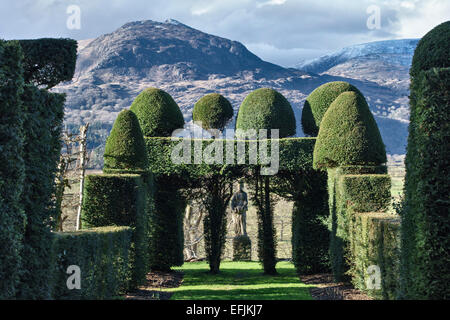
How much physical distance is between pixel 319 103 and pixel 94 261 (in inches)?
467

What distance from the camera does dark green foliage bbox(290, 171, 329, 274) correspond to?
17.0 meters

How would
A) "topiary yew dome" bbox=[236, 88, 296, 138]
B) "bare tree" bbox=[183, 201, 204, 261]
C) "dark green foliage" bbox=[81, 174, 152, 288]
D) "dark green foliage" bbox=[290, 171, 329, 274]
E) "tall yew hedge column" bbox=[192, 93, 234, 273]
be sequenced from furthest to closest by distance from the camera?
"bare tree" bbox=[183, 201, 204, 261] < "topiary yew dome" bbox=[236, 88, 296, 138] < "tall yew hedge column" bbox=[192, 93, 234, 273] < "dark green foliage" bbox=[290, 171, 329, 274] < "dark green foliage" bbox=[81, 174, 152, 288]

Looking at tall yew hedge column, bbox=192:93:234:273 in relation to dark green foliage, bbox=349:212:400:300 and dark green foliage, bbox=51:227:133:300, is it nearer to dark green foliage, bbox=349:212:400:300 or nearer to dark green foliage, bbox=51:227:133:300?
dark green foliage, bbox=51:227:133:300

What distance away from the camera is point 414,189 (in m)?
7.16

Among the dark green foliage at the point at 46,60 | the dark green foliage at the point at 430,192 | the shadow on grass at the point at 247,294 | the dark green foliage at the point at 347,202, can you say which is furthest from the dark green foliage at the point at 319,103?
the dark green foliage at the point at 430,192

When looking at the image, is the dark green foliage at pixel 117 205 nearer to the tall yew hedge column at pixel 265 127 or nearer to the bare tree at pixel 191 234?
the tall yew hedge column at pixel 265 127

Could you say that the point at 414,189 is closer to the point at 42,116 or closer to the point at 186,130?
the point at 42,116

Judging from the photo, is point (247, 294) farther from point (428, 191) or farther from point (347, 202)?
point (428, 191)

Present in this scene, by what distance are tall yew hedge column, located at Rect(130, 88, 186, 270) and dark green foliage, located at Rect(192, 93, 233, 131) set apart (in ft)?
7.25

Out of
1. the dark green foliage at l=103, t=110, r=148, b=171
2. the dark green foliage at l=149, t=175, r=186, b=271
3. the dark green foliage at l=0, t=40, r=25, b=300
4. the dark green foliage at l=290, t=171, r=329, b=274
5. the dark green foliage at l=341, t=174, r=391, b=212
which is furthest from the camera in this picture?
the dark green foliage at l=149, t=175, r=186, b=271

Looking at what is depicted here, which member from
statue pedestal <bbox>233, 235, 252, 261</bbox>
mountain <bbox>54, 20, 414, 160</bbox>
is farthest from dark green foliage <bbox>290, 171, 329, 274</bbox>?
mountain <bbox>54, 20, 414, 160</bbox>

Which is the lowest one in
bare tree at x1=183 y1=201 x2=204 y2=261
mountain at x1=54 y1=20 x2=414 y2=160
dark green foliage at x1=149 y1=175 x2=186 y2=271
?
bare tree at x1=183 y1=201 x2=204 y2=261

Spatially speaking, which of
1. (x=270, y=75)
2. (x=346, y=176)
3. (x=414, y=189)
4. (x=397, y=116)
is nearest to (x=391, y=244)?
(x=414, y=189)

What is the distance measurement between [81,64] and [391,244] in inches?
3513
